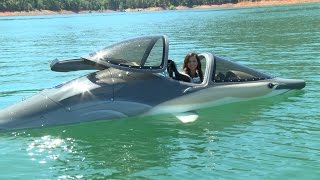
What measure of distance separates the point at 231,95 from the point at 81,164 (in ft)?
17.3

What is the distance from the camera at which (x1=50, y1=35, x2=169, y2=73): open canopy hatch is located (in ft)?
36.0

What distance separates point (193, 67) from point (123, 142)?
359cm

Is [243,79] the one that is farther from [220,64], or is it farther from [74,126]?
[74,126]

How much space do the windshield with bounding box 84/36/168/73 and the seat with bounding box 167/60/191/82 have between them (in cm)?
73

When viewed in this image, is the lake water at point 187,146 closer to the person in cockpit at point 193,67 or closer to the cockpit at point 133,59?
the person in cockpit at point 193,67

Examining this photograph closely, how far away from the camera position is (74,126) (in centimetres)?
1076

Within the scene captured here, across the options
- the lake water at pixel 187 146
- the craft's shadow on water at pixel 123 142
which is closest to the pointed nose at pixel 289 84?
the lake water at pixel 187 146

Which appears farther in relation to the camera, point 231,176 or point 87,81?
point 87,81

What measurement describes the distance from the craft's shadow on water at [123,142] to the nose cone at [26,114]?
16 centimetres

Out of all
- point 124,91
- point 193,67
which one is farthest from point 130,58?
point 193,67

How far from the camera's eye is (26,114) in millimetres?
10430

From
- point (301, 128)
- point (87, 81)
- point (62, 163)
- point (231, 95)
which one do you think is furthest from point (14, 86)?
point (301, 128)

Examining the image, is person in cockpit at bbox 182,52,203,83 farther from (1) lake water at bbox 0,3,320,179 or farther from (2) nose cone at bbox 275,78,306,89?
(2) nose cone at bbox 275,78,306,89

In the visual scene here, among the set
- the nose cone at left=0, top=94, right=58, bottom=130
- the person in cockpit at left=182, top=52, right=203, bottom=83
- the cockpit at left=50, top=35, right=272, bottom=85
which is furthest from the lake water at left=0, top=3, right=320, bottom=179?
the cockpit at left=50, top=35, right=272, bottom=85
